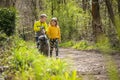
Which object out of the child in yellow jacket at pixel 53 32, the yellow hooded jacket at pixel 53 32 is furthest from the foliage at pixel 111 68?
the yellow hooded jacket at pixel 53 32

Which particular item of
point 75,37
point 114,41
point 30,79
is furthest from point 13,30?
point 75,37

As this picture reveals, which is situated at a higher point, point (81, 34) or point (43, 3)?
point (43, 3)

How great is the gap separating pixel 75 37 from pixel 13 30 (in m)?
19.2

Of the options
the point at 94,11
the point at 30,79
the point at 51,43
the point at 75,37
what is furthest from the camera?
the point at 75,37

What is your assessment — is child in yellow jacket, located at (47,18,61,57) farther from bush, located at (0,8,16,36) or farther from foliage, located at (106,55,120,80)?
foliage, located at (106,55,120,80)

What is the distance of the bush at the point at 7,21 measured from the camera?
15727mm

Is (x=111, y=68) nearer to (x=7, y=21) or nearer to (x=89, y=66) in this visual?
(x=89, y=66)

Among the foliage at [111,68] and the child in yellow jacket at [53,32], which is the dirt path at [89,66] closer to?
the child in yellow jacket at [53,32]

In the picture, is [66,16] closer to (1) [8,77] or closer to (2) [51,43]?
(2) [51,43]

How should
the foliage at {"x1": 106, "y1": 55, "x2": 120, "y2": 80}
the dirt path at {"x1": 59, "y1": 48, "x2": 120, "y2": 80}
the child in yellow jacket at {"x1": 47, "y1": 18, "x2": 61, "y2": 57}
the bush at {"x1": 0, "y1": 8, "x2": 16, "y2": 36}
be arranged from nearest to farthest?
the foliage at {"x1": 106, "y1": 55, "x2": 120, "y2": 80} < the dirt path at {"x1": 59, "y1": 48, "x2": 120, "y2": 80} < the child in yellow jacket at {"x1": 47, "y1": 18, "x2": 61, "y2": 57} < the bush at {"x1": 0, "y1": 8, "x2": 16, "y2": 36}

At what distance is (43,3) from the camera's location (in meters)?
41.8

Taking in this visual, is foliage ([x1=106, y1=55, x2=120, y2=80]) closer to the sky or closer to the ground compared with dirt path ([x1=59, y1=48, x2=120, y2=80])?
closer to the sky

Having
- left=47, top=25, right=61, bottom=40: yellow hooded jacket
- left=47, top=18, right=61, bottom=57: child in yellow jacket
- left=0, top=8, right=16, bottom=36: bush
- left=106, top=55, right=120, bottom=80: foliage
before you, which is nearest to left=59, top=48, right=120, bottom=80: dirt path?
left=47, top=18, right=61, bottom=57: child in yellow jacket

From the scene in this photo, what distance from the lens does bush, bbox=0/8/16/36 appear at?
51.6ft
